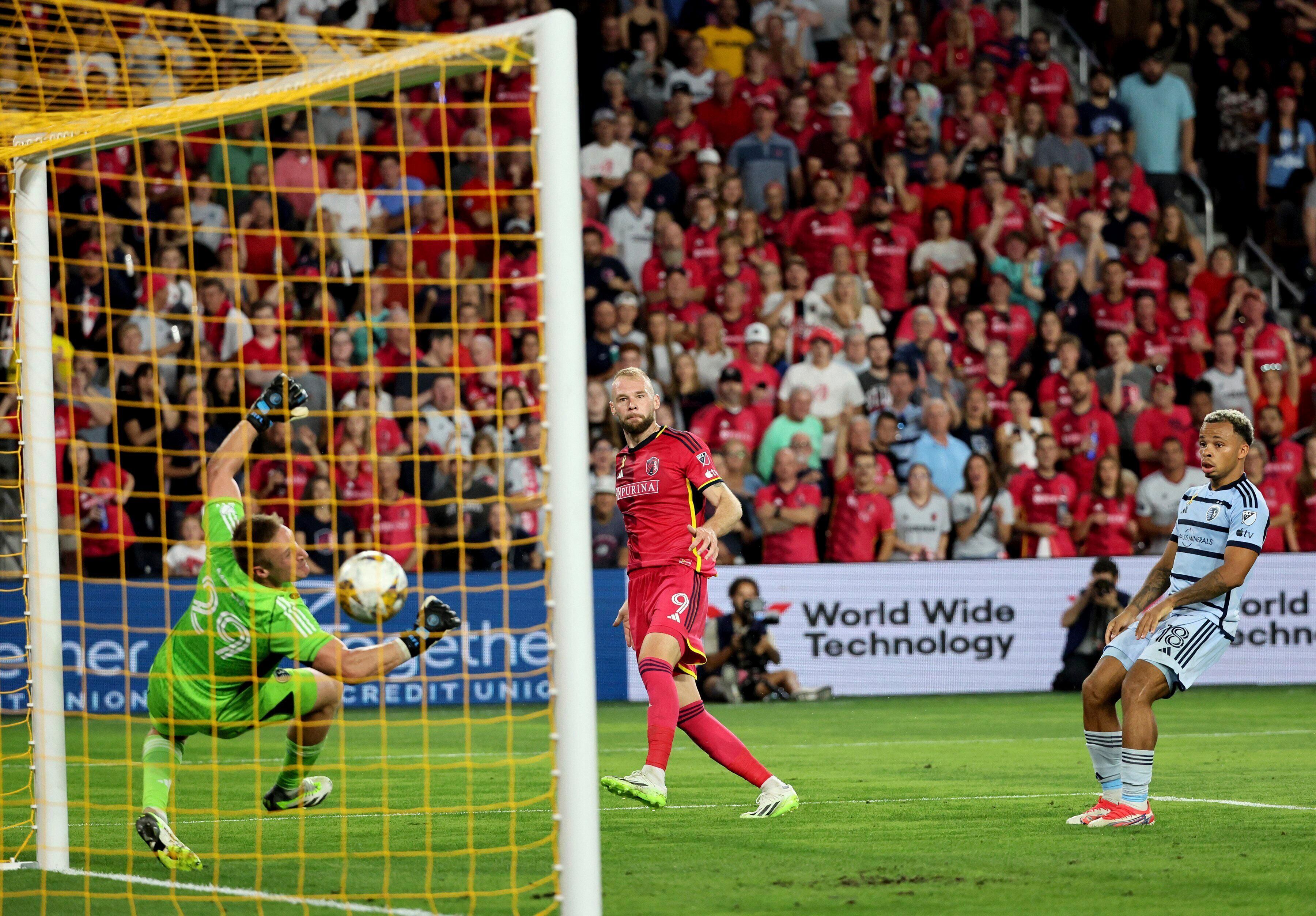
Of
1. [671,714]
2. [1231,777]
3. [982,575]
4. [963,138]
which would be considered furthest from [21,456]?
[963,138]

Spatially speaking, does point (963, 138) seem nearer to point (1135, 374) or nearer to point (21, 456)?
point (1135, 374)

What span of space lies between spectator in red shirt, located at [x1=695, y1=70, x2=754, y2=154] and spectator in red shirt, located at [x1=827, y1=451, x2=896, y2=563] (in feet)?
15.8

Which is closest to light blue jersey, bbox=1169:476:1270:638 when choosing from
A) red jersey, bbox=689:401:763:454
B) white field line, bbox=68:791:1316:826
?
white field line, bbox=68:791:1316:826

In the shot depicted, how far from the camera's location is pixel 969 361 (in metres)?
16.6

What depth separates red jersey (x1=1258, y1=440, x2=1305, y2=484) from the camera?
15.9 meters

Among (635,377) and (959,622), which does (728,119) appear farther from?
(635,377)

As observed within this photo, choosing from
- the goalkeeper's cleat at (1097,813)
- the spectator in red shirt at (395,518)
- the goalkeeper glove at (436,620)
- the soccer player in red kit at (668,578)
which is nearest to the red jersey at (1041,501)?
the spectator in red shirt at (395,518)

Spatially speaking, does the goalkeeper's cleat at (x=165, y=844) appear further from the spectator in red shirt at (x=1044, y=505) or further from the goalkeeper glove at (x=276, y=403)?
the spectator in red shirt at (x=1044, y=505)

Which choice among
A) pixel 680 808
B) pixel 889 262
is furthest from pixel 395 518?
pixel 680 808

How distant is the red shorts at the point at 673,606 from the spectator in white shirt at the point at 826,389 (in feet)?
25.8

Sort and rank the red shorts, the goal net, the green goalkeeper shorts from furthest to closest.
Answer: the red shorts
the green goalkeeper shorts
the goal net

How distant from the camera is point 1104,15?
20.1 metres

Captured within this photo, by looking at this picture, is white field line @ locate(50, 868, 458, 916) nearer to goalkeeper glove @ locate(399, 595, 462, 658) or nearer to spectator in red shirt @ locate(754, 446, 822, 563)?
goalkeeper glove @ locate(399, 595, 462, 658)

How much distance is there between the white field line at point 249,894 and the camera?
5.75 m
